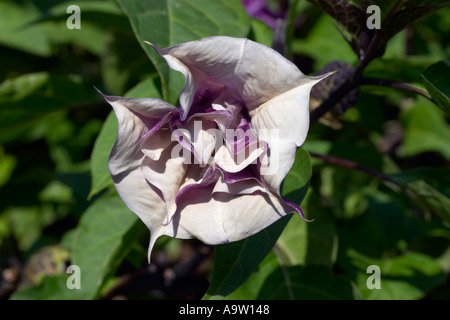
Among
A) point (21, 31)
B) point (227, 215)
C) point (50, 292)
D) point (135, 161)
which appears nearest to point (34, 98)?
point (21, 31)

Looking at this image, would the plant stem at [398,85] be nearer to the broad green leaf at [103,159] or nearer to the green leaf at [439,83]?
the green leaf at [439,83]

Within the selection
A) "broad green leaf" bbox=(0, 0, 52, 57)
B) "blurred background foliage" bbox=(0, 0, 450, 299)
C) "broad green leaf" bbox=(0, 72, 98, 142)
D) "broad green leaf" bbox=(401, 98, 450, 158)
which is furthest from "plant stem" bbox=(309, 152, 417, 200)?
"broad green leaf" bbox=(0, 0, 52, 57)

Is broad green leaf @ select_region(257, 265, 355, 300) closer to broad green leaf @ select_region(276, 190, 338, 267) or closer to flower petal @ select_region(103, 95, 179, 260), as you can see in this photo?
broad green leaf @ select_region(276, 190, 338, 267)

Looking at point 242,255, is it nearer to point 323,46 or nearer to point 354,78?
point 354,78

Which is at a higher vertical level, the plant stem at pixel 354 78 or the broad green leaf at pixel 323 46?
the plant stem at pixel 354 78

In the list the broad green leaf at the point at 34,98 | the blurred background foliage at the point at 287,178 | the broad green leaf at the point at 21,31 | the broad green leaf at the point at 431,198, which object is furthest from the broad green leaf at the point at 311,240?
the broad green leaf at the point at 21,31
